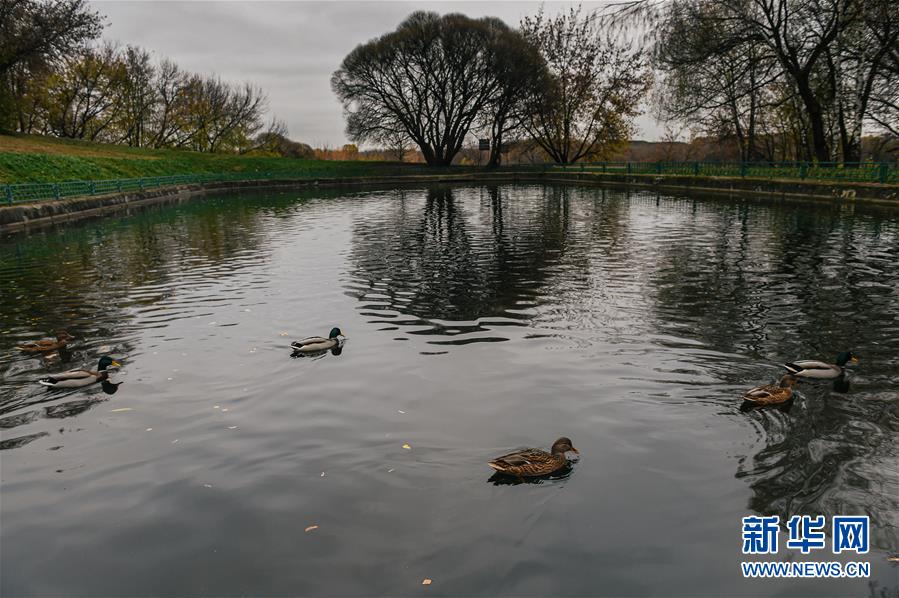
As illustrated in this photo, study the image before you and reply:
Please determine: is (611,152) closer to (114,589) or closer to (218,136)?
(218,136)

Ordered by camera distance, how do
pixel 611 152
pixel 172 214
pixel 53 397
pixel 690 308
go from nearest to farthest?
1. pixel 53 397
2. pixel 690 308
3. pixel 172 214
4. pixel 611 152

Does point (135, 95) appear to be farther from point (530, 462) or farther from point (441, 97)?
point (530, 462)

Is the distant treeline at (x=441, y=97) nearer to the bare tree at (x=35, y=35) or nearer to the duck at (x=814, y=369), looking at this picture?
the bare tree at (x=35, y=35)

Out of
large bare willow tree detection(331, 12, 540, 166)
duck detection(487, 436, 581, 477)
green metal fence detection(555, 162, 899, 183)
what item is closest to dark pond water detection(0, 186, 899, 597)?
duck detection(487, 436, 581, 477)

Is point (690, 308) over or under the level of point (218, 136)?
under

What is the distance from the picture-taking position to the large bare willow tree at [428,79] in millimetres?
61906

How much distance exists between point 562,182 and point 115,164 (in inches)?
1533

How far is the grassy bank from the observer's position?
3125 centimetres

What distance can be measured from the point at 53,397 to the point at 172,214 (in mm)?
26228

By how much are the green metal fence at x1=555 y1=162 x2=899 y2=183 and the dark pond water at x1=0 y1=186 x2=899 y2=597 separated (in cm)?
1469

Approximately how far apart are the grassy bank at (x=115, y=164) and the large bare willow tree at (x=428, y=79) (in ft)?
16.0

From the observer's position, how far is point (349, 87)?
66.4m

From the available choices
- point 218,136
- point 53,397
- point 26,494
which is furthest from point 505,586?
point 218,136

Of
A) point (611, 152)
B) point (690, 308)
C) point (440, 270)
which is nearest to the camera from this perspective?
point (690, 308)
